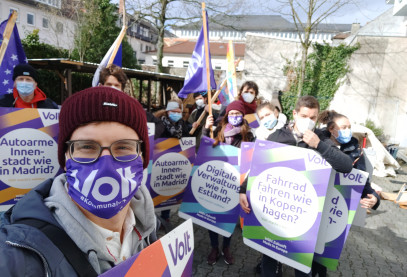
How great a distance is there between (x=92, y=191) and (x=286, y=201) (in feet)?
6.53

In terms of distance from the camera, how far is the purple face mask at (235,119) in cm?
387

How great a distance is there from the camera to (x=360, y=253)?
175 inches

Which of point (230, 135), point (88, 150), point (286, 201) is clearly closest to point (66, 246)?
point (88, 150)

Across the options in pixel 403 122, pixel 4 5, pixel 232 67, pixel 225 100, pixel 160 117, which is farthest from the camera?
pixel 4 5

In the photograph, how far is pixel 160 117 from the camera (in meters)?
4.31

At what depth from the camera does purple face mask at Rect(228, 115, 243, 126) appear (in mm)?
3865

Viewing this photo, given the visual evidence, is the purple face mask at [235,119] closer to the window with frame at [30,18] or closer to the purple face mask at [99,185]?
the purple face mask at [99,185]

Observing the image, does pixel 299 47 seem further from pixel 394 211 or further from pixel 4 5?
pixel 4 5

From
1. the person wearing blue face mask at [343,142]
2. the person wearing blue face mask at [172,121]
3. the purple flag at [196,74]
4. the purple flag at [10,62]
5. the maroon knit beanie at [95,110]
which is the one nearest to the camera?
the maroon knit beanie at [95,110]

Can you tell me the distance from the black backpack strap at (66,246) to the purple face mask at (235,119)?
9.99ft

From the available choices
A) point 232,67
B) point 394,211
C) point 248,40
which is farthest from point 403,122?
point 232,67

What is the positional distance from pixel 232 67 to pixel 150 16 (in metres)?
15.4

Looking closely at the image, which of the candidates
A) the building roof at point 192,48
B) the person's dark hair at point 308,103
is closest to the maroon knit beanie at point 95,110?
the person's dark hair at point 308,103

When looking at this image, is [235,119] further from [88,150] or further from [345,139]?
[88,150]
